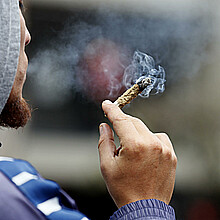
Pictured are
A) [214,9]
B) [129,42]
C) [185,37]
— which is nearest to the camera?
[129,42]

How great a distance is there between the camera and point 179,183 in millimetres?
2299

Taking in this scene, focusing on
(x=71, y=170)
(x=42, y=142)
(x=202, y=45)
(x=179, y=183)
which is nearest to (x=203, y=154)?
(x=179, y=183)

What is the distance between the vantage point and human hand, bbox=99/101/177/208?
87 cm

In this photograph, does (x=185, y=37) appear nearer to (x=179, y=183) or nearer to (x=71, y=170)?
(x=179, y=183)

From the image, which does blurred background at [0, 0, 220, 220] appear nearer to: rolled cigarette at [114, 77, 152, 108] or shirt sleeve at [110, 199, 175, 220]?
rolled cigarette at [114, 77, 152, 108]

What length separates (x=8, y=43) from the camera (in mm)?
873

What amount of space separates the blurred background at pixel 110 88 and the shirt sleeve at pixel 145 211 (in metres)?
1.23

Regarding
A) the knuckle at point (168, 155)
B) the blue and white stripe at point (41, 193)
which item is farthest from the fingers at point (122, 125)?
the blue and white stripe at point (41, 193)

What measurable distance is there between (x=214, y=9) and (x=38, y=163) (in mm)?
1823

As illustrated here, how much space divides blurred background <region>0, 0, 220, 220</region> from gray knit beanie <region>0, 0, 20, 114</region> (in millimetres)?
1039

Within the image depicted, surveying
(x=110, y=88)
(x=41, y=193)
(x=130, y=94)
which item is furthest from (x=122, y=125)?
(x=110, y=88)

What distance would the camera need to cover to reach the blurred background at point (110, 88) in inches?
78.5

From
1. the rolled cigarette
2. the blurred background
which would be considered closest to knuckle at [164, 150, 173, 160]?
the rolled cigarette

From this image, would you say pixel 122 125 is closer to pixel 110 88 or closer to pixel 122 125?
pixel 122 125
